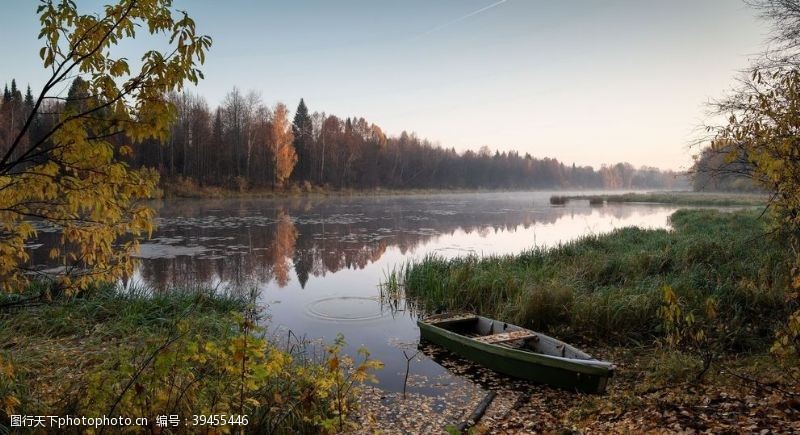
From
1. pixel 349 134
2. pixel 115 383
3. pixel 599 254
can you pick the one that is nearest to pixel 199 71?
pixel 115 383

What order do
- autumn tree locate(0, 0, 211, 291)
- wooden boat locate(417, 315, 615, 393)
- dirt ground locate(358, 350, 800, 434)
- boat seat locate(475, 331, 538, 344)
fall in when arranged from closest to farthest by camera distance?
autumn tree locate(0, 0, 211, 291)
dirt ground locate(358, 350, 800, 434)
wooden boat locate(417, 315, 615, 393)
boat seat locate(475, 331, 538, 344)

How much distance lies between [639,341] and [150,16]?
9261 millimetres

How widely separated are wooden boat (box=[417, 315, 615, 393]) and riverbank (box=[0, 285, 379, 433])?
2014 millimetres

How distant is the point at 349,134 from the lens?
7719cm

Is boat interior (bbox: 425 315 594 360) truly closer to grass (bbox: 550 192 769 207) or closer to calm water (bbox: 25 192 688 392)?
calm water (bbox: 25 192 688 392)

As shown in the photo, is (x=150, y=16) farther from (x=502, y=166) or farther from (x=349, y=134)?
(x=502, y=166)

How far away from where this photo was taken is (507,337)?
814cm

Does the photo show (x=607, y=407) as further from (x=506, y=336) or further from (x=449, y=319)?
(x=449, y=319)

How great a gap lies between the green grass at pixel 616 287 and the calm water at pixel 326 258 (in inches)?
77.9

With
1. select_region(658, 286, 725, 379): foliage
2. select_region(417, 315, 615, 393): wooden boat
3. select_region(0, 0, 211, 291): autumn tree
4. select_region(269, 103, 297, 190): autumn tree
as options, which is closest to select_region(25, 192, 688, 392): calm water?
select_region(417, 315, 615, 393): wooden boat

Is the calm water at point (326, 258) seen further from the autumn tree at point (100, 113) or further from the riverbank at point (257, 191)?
the riverbank at point (257, 191)

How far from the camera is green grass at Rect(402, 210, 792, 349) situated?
9.31 metres

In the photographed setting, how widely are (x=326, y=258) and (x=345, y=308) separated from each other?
21.4ft

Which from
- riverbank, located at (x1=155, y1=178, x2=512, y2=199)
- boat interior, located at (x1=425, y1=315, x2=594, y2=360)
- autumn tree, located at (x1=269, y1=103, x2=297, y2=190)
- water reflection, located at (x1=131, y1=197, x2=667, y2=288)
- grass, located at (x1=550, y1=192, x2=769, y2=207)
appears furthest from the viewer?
autumn tree, located at (x1=269, y1=103, x2=297, y2=190)
